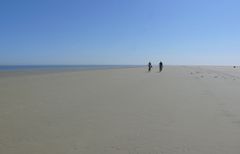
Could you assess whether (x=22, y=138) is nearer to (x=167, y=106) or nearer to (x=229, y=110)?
(x=167, y=106)

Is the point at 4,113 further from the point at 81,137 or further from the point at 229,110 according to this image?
the point at 229,110

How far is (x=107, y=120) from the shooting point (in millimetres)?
9000

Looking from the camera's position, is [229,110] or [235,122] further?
[229,110]

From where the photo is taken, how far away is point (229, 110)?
427 inches

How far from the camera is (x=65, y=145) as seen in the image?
636 cm

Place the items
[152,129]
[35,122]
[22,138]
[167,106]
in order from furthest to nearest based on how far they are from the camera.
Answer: [167,106]
[35,122]
[152,129]
[22,138]

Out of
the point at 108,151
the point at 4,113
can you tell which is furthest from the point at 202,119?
the point at 4,113

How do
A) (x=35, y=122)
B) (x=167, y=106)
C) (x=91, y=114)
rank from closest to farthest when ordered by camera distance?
(x=35, y=122) → (x=91, y=114) → (x=167, y=106)

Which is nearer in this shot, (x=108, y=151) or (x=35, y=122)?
(x=108, y=151)

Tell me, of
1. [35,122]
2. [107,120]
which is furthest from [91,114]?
[35,122]

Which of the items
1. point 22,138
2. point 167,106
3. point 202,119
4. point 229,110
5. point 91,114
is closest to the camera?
point 22,138

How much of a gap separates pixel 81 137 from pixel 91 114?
298cm

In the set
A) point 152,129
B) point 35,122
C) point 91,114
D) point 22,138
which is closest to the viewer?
point 22,138

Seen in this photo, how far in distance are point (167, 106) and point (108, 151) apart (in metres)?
6.10
